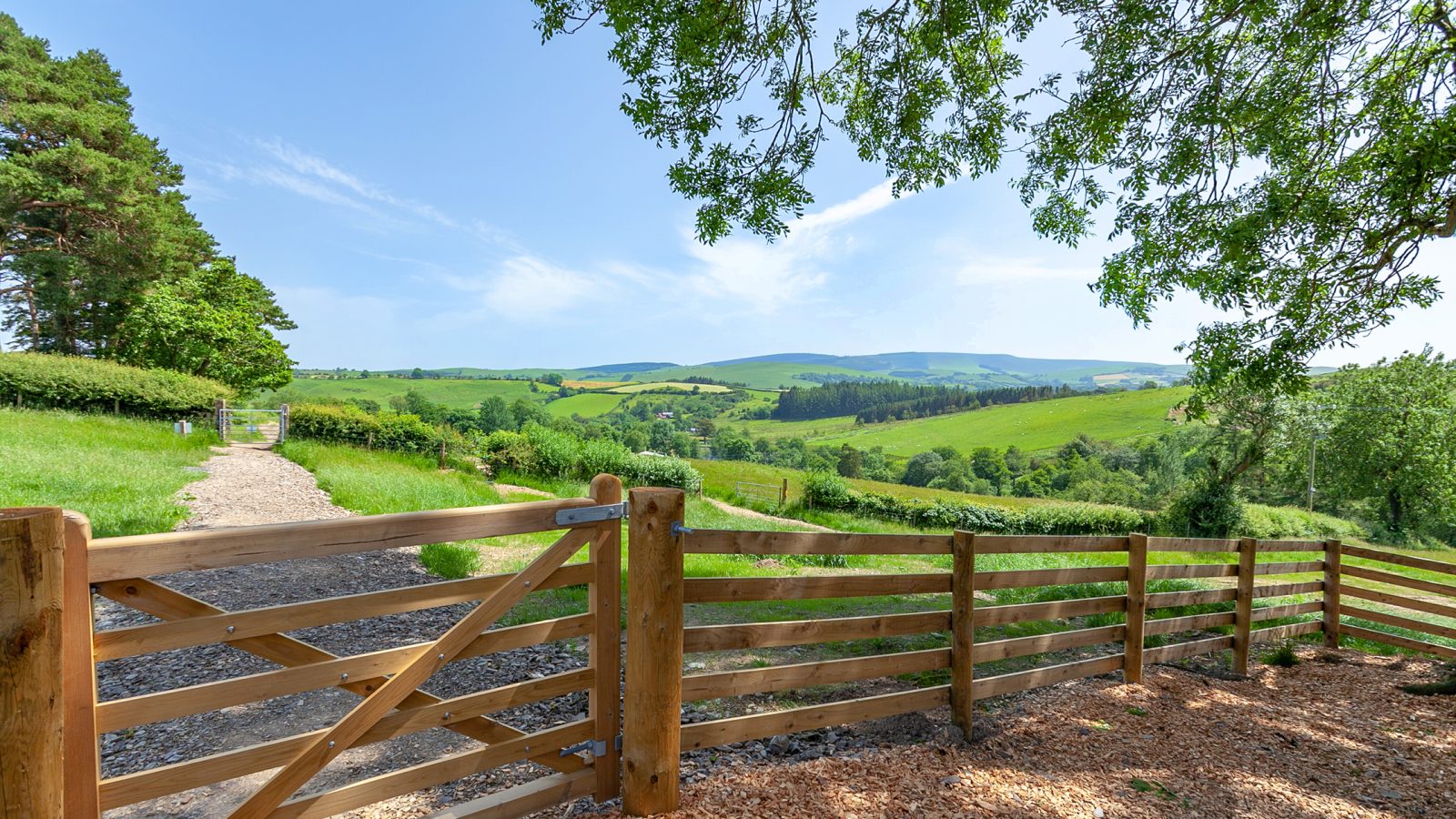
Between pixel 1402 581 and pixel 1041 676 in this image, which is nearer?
pixel 1041 676

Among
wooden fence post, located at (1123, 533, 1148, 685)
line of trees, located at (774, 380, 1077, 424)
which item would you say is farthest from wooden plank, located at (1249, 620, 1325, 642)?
line of trees, located at (774, 380, 1077, 424)

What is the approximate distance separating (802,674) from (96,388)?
29.4m

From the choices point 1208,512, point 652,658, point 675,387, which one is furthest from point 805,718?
point 675,387

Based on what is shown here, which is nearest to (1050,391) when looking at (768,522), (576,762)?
(768,522)

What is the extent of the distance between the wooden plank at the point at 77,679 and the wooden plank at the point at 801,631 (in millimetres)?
2136

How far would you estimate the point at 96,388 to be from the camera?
2097 centimetres

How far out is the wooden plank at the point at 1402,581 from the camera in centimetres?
642

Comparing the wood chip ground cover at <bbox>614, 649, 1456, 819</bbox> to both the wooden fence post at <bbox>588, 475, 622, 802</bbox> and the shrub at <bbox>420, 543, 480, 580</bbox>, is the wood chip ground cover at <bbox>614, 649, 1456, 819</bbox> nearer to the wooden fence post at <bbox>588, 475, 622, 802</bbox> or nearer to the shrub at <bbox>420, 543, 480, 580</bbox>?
the wooden fence post at <bbox>588, 475, 622, 802</bbox>

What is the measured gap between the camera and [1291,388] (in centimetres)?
664

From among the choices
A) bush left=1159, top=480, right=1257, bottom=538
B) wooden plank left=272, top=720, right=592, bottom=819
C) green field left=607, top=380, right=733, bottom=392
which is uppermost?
green field left=607, top=380, right=733, bottom=392

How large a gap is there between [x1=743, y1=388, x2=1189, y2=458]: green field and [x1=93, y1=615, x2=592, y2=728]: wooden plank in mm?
90616

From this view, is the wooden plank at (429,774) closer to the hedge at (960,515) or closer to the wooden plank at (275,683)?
the wooden plank at (275,683)

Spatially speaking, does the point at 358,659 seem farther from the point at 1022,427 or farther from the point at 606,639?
the point at 1022,427

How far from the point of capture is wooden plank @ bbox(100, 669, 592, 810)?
1957mm
